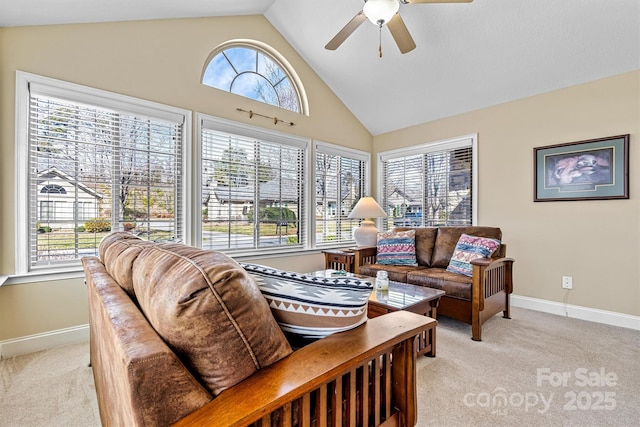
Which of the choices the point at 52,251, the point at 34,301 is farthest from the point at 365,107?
the point at 34,301

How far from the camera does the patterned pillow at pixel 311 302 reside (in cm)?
92

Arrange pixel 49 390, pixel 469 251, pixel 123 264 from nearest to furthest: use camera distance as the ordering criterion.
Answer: pixel 123 264
pixel 49 390
pixel 469 251

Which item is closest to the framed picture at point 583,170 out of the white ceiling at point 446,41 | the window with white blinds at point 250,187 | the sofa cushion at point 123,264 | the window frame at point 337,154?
the white ceiling at point 446,41

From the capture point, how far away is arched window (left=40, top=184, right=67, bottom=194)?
229cm

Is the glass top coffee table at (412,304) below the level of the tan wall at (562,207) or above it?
below

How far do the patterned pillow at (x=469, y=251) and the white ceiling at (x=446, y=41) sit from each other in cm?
185

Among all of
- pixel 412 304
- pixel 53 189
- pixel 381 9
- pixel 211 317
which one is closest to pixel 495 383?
pixel 412 304

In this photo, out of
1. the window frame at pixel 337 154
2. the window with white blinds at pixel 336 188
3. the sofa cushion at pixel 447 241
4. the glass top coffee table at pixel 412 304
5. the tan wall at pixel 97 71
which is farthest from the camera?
the window with white blinds at pixel 336 188

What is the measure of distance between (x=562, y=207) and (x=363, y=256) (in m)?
2.20

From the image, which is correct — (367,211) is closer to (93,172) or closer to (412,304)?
(412,304)

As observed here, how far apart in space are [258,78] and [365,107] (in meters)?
1.66

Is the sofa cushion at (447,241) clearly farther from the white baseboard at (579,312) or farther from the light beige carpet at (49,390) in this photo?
the light beige carpet at (49,390)

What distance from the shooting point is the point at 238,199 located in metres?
3.41

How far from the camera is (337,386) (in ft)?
2.72
